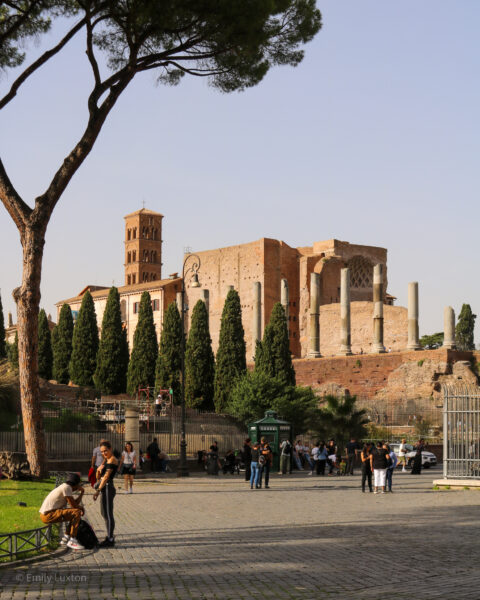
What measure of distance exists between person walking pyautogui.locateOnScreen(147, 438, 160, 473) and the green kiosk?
10.9ft

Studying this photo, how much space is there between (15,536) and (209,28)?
543 inches

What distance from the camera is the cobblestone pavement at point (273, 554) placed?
27.9ft

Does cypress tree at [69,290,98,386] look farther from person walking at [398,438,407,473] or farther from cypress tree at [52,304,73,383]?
person walking at [398,438,407,473]

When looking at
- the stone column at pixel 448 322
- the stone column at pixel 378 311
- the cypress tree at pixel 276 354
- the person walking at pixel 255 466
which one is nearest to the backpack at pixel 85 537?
the person walking at pixel 255 466

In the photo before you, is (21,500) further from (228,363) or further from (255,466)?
(228,363)

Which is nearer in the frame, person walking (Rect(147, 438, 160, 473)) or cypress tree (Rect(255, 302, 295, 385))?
person walking (Rect(147, 438, 160, 473))

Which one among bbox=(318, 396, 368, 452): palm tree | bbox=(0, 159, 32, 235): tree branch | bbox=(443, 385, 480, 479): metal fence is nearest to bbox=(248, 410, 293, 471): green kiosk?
bbox=(318, 396, 368, 452): palm tree

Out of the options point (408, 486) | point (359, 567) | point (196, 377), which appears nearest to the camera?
point (359, 567)

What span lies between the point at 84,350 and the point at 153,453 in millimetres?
33538

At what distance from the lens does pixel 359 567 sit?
386 inches

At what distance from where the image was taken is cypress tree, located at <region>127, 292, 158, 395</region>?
189ft

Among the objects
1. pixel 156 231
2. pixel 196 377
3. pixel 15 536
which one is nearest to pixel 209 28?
pixel 15 536

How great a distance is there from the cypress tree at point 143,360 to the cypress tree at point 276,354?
12.5 metres

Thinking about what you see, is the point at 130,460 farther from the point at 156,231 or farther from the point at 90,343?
the point at 156,231
